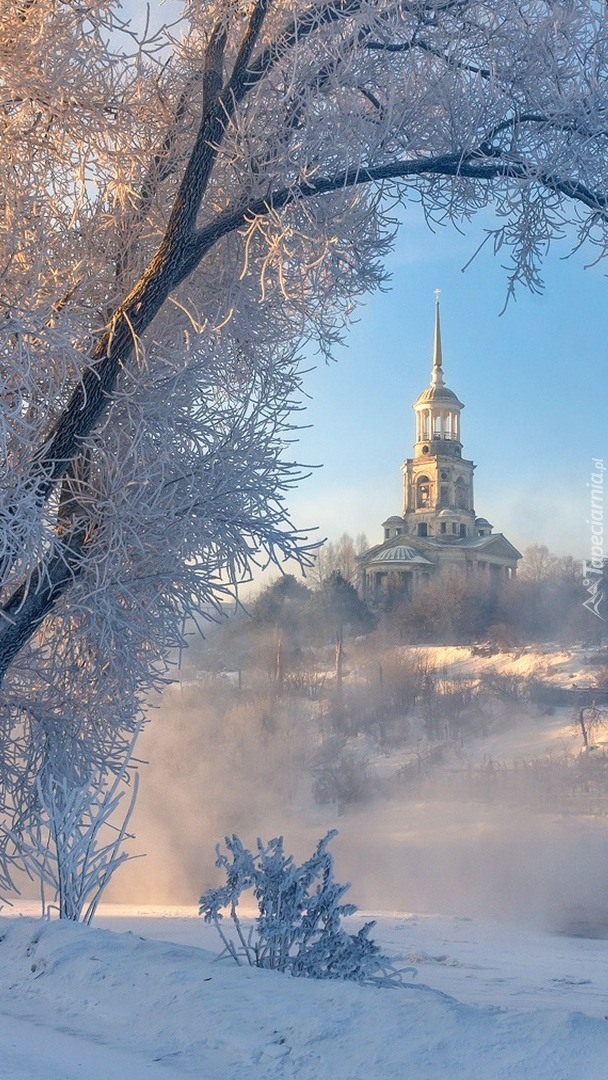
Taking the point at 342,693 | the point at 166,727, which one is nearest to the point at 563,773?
the point at 342,693

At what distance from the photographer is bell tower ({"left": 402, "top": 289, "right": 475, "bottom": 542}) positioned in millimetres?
31328

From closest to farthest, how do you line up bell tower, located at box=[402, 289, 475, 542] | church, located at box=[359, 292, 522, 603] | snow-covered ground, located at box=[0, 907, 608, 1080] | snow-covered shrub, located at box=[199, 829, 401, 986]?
snow-covered ground, located at box=[0, 907, 608, 1080], snow-covered shrub, located at box=[199, 829, 401, 986], church, located at box=[359, 292, 522, 603], bell tower, located at box=[402, 289, 475, 542]

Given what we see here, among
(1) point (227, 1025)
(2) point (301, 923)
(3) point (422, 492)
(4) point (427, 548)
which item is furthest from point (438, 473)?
(1) point (227, 1025)

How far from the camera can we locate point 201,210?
4.86m

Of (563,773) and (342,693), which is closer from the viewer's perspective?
(563,773)

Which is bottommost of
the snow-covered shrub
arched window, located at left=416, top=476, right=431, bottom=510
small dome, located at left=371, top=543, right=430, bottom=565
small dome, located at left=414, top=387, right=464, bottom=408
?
the snow-covered shrub

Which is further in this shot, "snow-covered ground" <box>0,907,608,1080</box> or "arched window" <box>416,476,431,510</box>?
"arched window" <box>416,476,431,510</box>

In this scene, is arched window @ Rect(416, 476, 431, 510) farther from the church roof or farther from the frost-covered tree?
the frost-covered tree

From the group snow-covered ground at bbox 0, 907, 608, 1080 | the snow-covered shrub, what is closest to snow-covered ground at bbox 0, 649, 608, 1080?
snow-covered ground at bbox 0, 907, 608, 1080

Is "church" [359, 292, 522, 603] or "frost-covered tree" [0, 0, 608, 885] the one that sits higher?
"church" [359, 292, 522, 603]

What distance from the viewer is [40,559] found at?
3.75 m

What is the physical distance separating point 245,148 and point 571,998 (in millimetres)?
5344

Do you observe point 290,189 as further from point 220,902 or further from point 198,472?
point 220,902

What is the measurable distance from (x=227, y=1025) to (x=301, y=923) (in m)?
1.07
